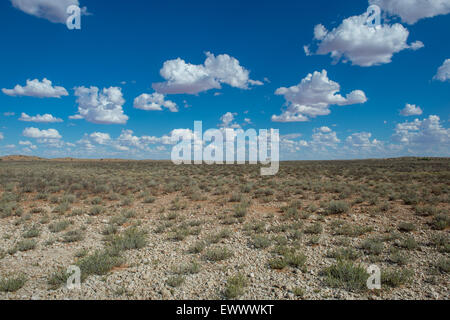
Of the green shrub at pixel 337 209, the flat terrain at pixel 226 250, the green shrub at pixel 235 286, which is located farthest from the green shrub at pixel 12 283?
the green shrub at pixel 337 209

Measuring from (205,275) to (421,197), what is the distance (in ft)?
46.8

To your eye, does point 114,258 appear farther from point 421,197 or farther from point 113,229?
point 421,197

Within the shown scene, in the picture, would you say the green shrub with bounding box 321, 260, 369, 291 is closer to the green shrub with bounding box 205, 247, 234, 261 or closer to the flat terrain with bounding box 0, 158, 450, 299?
the flat terrain with bounding box 0, 158, 450, 299

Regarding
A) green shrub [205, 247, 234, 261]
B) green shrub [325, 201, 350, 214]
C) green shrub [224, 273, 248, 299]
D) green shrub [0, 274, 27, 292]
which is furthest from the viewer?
green shrub [325, 201, 350, 214]

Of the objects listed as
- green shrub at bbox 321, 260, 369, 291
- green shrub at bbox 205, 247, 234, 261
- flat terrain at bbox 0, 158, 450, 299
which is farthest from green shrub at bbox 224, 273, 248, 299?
green shrub at bbox 321, 260, 369, 291

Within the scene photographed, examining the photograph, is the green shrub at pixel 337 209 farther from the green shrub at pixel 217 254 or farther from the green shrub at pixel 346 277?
the green shrub at pixel 217 254

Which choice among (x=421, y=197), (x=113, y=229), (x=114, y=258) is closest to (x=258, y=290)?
(x=114, y=258)

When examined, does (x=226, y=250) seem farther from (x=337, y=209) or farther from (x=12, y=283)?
(x=337, y=209)

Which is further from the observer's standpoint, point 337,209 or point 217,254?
point 337,209

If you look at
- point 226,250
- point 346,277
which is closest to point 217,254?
point 226,250

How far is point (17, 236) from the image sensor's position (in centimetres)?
859

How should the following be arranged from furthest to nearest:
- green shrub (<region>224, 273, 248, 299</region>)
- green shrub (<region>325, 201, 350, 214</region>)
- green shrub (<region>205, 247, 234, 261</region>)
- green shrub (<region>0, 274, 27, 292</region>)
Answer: green shrub (<region>325, 201, 350, 214</region>) < green shrub (<region>205, 247, 234, 261</region>) < green shrub (<region>0, 274, 27, 292</region>) < green shrub (<region>224, 273, 248, 299</region>)

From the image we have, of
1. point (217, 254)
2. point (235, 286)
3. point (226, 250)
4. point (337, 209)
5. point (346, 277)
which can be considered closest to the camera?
point (235, 286)
